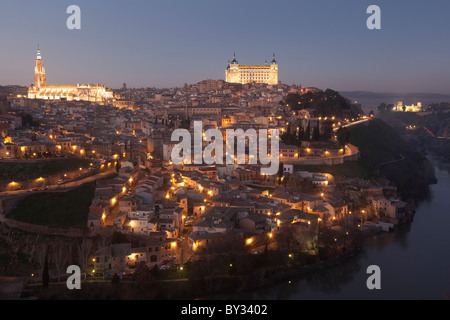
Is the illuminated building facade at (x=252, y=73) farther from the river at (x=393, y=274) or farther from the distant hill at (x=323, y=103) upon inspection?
the river at (x=393, y=274)

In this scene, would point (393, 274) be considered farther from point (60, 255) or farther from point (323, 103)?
point (323, 103)

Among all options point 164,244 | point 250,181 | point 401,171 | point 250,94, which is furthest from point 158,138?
point 250,94

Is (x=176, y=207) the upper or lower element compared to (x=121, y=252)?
upper

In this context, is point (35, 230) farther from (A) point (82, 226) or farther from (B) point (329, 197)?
(B) point (329, 197)

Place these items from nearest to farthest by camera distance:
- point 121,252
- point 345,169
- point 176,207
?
point 121,252
point 176,207
point 345,169

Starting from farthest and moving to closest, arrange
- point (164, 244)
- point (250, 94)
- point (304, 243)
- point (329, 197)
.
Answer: point (250, 94) < point (329, 197) < point (304, 243) < point (164, 244)

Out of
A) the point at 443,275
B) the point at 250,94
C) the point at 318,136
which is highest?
the point at 250,94

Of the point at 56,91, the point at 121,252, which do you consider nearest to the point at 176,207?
the point at 121,252
